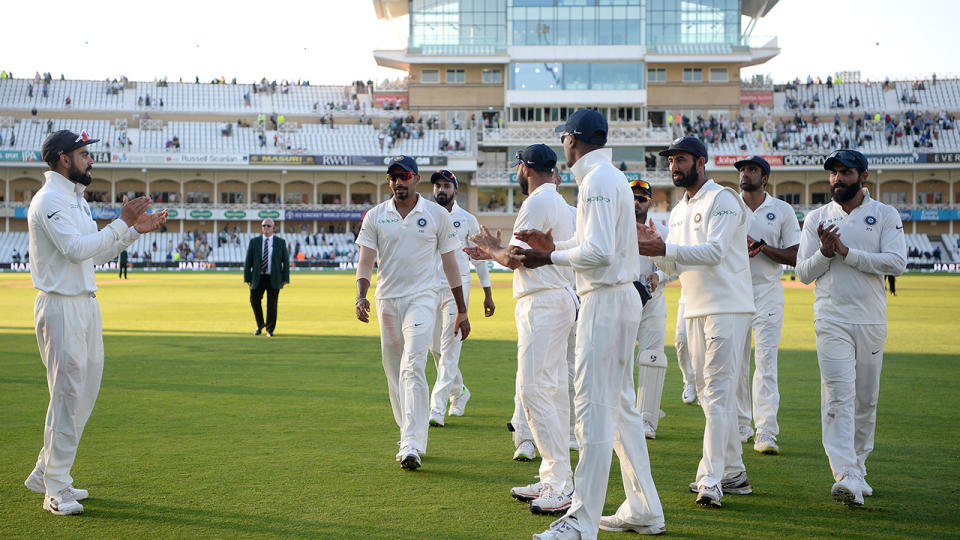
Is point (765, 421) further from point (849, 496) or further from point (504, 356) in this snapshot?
point (504, 356)

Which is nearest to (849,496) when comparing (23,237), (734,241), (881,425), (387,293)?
(734,241)

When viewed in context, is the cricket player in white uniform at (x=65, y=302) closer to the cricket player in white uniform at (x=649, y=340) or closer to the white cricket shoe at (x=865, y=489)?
the cricket player in white uniform at (x=649, y=340)

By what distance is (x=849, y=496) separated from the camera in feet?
A: 20.5

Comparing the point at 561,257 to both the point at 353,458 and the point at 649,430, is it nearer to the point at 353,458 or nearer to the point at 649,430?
the point at 353,458

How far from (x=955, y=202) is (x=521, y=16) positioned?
1508 inches

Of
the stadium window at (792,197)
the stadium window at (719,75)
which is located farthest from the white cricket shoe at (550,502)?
the stadium window at (719,75)

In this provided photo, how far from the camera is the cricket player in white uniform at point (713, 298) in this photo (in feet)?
20.7

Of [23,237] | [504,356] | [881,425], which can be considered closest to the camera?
[881,425]

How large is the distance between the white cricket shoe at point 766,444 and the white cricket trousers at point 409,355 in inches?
118

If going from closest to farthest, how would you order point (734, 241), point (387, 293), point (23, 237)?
point (734, 241)
point (387, 293)
point (23, 237)

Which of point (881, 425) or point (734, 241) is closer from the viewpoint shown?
point (734, 241)

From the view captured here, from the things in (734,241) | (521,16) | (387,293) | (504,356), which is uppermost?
(521,16)

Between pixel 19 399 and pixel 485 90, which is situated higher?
pixel 485 90

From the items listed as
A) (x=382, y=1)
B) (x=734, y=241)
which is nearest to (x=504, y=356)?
(x=734, y=241)
